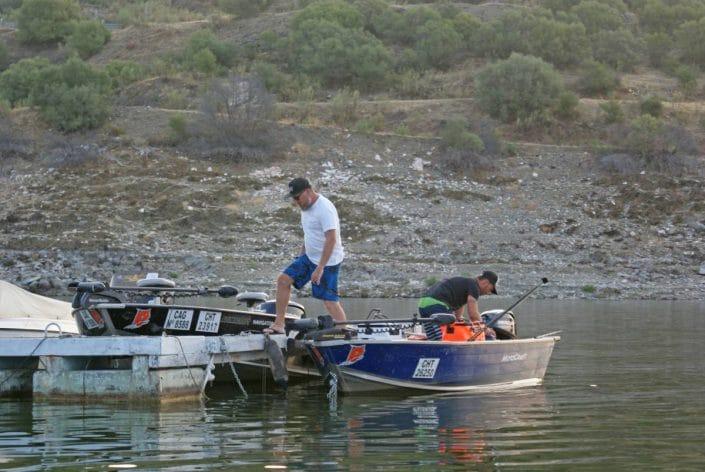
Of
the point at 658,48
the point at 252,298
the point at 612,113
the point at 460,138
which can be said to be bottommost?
the point at 252,298

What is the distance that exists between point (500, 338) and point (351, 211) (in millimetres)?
26696

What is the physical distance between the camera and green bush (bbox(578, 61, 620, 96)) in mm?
61938

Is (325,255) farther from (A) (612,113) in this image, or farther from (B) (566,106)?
(B) (566,106)

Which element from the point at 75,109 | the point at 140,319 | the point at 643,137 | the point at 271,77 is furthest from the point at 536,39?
the point at 140,319

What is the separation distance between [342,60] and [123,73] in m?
10.4

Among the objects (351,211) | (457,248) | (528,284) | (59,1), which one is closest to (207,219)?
(351,211)

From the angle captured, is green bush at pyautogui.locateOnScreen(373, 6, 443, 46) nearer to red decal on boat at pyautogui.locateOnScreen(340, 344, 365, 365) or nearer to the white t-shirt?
the white t-shirt

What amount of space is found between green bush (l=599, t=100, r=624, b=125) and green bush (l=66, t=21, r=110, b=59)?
28554mm

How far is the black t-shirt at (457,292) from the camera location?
52.5 feet

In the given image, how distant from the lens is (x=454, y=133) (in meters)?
50.4

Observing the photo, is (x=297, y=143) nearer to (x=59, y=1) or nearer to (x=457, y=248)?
(x=457, y=248)

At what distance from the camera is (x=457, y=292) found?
52.6 feet

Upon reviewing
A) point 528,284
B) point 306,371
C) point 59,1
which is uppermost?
point 59,1

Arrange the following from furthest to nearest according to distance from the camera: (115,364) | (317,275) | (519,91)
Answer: (519,91) < (317,275) < (115,364)
